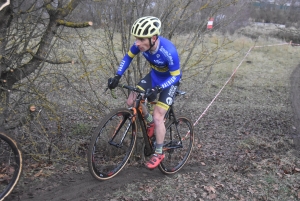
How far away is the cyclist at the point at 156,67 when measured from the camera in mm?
4559

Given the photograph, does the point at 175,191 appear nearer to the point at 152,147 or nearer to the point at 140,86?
the point at 152,147

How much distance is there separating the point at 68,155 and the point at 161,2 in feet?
10.8

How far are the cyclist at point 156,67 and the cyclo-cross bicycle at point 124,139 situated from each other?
0.60 ft

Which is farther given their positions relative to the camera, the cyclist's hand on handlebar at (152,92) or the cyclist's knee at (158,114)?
the cyclist's knee at (158,114)

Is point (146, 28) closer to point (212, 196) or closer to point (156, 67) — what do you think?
point (156, 67)

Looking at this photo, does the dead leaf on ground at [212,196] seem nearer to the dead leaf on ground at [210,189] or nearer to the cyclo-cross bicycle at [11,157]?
the dead leaf on ground at [210,189]

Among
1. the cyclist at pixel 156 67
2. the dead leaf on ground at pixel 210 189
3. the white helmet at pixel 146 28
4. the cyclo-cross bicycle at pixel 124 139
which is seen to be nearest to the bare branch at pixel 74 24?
the cyclist at pixel 156 67

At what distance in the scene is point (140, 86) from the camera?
5234mm

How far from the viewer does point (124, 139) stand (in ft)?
17.2

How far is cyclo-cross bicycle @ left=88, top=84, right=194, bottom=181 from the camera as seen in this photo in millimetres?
4605

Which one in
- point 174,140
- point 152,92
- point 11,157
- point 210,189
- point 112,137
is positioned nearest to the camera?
point 11,157

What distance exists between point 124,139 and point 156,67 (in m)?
1.24

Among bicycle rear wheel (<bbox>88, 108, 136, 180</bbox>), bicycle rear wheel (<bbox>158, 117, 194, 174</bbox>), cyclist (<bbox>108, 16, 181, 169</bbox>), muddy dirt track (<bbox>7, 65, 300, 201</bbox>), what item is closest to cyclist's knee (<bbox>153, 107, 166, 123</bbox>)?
cyclist (<bbox>108, 16, 181, 169</bbox>)

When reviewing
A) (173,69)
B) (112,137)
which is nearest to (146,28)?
(173,69)
